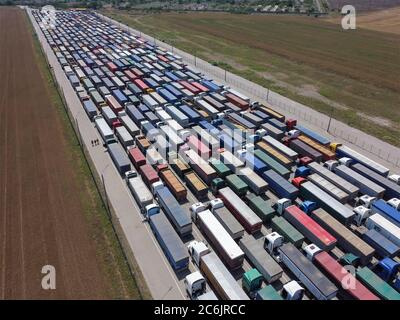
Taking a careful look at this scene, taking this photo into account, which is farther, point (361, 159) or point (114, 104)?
point (114, 104)

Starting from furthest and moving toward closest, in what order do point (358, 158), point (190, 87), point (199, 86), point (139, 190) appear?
point (199, 86)
point (190, 87)
point (358, 158)
point (139, 190)

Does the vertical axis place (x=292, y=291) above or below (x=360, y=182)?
below

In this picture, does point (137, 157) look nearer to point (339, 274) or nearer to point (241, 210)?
point (241, 210)

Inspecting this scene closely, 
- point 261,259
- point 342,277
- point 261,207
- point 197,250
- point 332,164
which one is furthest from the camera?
point 332,164

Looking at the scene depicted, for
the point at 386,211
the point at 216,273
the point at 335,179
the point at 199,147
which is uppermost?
the point at 199,147

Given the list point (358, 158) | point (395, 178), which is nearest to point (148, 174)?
point (358, 158)

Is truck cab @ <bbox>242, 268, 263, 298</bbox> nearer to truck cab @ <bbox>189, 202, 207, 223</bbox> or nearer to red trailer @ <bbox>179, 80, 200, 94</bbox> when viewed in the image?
truck cab @ <bbox>189, 202, 207, 223</bbox>

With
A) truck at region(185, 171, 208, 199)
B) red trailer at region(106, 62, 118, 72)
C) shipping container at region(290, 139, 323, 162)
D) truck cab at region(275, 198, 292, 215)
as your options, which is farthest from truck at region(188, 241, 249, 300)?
red trailer at region(106, 62, 118, 72)
